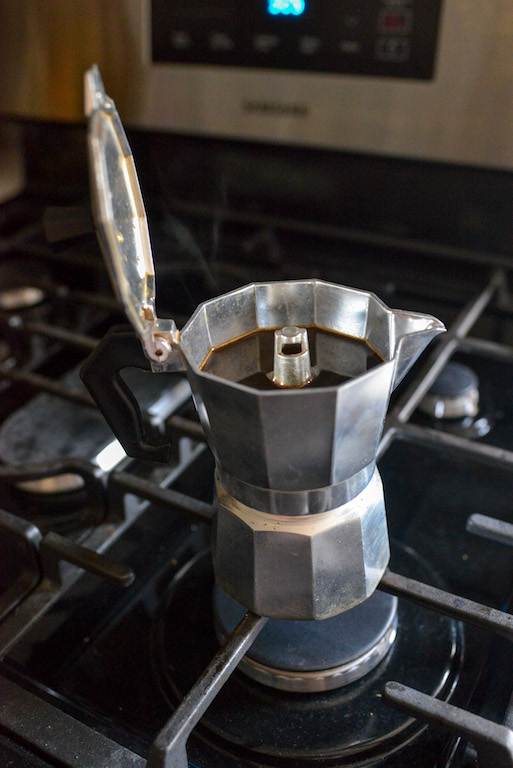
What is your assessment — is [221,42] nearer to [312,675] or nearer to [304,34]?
[304,34]

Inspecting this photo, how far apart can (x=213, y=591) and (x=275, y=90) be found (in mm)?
529

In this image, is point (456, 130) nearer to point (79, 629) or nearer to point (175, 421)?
point (175, 421)

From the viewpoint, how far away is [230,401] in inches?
13.0

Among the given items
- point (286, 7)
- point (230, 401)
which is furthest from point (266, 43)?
A: point (230, 401)

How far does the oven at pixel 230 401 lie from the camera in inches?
15.8

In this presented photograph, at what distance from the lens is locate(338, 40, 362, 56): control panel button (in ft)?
2.27

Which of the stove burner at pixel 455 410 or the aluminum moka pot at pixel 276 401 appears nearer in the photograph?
the aluminum moka pot at pixel 276 401

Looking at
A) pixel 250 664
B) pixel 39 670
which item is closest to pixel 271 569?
pixel 250 664

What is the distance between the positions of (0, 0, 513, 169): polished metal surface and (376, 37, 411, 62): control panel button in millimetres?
22

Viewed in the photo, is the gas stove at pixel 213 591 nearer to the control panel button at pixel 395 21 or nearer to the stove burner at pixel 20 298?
the stove burner at pixel 20 298

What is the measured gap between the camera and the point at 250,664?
43 centimetres

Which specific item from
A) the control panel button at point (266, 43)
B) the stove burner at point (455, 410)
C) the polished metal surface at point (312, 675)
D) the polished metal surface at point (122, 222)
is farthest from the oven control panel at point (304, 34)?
the polished metal surface at point (312, 675)

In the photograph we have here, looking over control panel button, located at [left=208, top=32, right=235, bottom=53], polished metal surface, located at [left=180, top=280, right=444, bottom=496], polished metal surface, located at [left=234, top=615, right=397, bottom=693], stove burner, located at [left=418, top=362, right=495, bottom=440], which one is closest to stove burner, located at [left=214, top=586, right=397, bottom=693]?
polished metal surface, located at [left=234, top=615, right=397, bottom=693]

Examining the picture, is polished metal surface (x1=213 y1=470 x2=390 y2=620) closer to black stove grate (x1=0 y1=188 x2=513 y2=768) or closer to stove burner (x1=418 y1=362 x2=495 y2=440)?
black stove grate (x1=0 y1=188 x2=513 y2=768)
